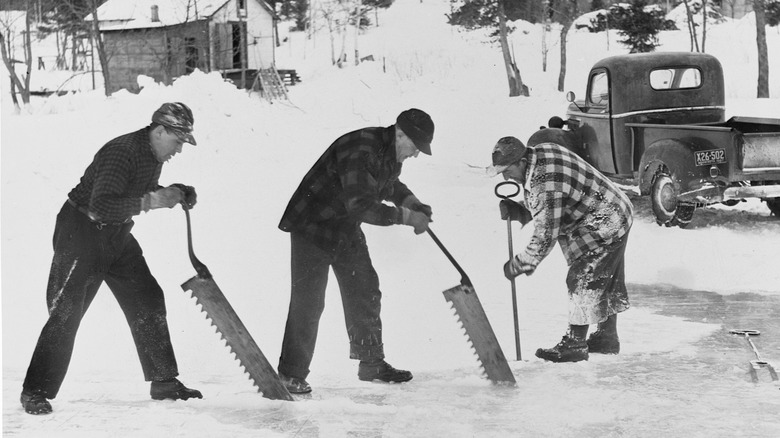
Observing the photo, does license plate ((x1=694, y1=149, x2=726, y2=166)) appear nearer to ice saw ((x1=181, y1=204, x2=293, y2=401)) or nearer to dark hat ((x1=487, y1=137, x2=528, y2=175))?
dark hat ((x1=487, y1=137, x2=528, y2=175))

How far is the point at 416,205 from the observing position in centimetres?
348

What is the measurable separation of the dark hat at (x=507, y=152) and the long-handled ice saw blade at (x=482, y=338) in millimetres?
450

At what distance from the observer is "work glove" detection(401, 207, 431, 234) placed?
10.8 feet

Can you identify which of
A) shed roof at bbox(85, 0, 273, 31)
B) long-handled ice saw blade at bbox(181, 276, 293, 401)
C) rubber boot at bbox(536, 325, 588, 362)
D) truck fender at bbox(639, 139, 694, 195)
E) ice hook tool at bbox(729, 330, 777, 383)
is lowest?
ice hook tool at bbox(729, 330, 777, 383)

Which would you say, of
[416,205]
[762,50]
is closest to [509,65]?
[762,50]

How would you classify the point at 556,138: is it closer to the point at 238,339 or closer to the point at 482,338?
the point at 482,338

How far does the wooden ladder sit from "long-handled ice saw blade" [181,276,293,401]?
2.78 meters

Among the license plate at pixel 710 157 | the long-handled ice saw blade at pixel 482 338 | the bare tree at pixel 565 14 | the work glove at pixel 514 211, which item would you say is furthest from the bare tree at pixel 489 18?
the long-handled ice saw blade at pixel 482 338

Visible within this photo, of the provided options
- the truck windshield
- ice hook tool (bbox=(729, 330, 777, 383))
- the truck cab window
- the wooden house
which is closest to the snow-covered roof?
the wooden house

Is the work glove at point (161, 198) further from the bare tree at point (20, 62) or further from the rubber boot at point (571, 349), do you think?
the bare tree at point (20, 62)

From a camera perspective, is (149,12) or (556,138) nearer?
(149,12)

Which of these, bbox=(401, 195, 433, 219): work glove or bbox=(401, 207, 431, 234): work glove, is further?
bbox=(401, 195, 433, 219): work glove

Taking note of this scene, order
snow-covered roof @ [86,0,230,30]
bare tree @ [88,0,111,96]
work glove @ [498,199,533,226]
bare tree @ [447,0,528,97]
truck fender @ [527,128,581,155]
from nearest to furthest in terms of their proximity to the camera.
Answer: work glove @ [498,199,533,226], bare tree @ [447,0,528,97], bare tree @ [88,0,111,96], snow-covered roof @ [86,0,230,30], truck fender @ [527,128,581,155]

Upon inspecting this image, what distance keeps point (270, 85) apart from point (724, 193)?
262 centimetres
